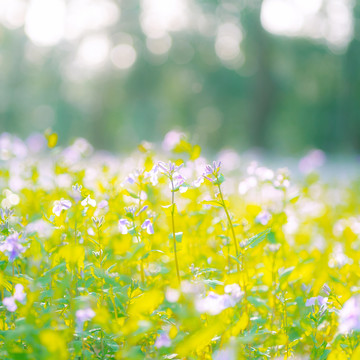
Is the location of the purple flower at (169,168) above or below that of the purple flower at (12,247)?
above

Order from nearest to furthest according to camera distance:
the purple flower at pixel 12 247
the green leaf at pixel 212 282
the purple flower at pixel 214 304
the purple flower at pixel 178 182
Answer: the purple flower at pixel 214 304, the purple flower at pixel 12 247, the green leaf at pixel 212 282, the purple flower at pixel 178 182

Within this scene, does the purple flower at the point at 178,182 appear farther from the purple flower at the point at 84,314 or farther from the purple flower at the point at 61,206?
the purple flower at the point at 84,314

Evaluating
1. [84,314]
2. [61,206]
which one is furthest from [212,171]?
[84,314]

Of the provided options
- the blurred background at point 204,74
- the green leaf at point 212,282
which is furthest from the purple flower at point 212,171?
the blurred background at point 204,74

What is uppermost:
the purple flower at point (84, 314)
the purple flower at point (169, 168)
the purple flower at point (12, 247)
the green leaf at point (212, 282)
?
the purple flower at point (169, 168)

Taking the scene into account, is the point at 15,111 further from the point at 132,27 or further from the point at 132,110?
the point at 132,27

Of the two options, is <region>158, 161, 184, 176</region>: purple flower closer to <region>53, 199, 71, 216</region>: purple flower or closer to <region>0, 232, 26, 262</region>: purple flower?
<region>53, 199, 71, 216</region>: purple flower

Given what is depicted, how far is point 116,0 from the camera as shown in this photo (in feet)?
72.7

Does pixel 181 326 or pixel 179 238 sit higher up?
pixel 179 238

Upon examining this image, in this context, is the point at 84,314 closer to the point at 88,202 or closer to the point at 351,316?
the point at 88,202

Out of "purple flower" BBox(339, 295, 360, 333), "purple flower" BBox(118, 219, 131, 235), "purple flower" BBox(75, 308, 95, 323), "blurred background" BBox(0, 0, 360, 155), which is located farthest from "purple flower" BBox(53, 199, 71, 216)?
"blurred background" BBox(0, 0, 360, 155)

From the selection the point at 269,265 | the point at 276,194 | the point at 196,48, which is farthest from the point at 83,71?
the point at 269,265

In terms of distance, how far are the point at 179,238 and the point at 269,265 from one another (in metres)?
0.52

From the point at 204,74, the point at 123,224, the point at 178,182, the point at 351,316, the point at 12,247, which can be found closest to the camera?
the point at 351,316
